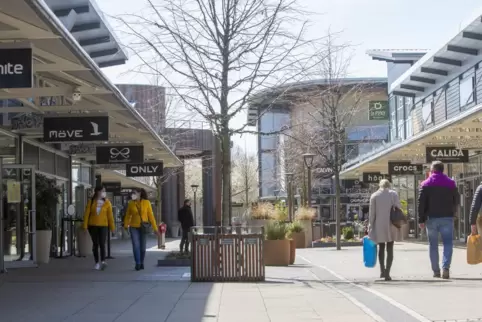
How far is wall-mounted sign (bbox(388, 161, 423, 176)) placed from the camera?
104 feet

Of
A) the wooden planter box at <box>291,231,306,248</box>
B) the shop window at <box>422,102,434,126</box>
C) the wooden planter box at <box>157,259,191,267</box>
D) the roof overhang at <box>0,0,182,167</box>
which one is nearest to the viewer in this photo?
the roof overhang at <box>0,0,182,167</box>

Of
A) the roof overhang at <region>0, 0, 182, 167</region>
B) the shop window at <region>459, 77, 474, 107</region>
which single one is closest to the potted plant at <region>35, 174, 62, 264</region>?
the roof overhang at <region>0, 0, 182, 167</region>

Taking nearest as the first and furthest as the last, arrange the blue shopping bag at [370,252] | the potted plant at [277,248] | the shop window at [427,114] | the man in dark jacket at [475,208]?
the man in dark jacket at [475,208] < the blue shopping bag at [370,252] < the potted plant at [277,248] < the shop window at [427,114]

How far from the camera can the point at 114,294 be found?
444 inches

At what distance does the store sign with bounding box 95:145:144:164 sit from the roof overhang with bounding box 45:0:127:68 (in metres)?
11.0

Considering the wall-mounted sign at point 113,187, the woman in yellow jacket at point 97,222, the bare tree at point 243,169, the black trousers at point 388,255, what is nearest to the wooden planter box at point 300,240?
the wall-mounted sign at point 113,187

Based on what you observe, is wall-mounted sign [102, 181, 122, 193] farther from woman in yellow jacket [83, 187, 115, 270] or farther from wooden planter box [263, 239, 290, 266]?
woman in yellow jacket [83, 187, 115, 270]

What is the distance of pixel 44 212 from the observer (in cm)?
1927

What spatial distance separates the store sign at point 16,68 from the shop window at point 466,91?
22.6m

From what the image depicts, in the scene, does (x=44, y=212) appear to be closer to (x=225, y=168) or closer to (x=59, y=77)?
(x=225, y=168)

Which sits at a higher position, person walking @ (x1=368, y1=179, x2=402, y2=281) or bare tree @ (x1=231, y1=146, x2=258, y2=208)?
bare tree @ (x1=231, y1=146, x2=258, y2=208)

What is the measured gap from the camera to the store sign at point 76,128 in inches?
595

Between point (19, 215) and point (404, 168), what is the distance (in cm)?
1797

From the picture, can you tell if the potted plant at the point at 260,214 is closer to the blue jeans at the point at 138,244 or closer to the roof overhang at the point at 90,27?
the roof overhang at the point at 90,27
